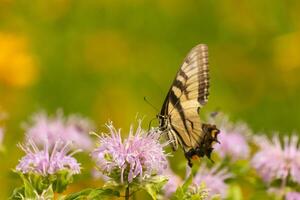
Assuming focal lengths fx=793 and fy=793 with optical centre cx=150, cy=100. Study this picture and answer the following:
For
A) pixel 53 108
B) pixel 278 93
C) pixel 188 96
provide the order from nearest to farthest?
pixel 188 96
pixel 53 108
pixel 278 93

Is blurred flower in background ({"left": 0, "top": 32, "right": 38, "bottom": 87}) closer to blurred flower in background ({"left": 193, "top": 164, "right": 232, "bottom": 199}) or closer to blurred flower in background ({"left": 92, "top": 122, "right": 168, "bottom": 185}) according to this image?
blurred flower in background ({"left": 193, "top": 164, "right": 232, "bottom": 199})

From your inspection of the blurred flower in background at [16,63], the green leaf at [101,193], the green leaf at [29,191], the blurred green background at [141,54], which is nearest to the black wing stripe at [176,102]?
the green leaf at [101,193]


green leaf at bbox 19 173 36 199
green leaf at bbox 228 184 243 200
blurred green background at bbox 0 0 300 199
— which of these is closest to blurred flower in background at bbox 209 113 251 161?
green leaf at bbox 228 184 243 200

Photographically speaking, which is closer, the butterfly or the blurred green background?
the butterfly

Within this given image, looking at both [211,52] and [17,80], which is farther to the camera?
[211,52]

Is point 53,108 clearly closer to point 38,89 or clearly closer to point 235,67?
point 38,89

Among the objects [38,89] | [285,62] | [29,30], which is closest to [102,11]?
[29,30]

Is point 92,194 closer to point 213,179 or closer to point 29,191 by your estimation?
point 29,191
